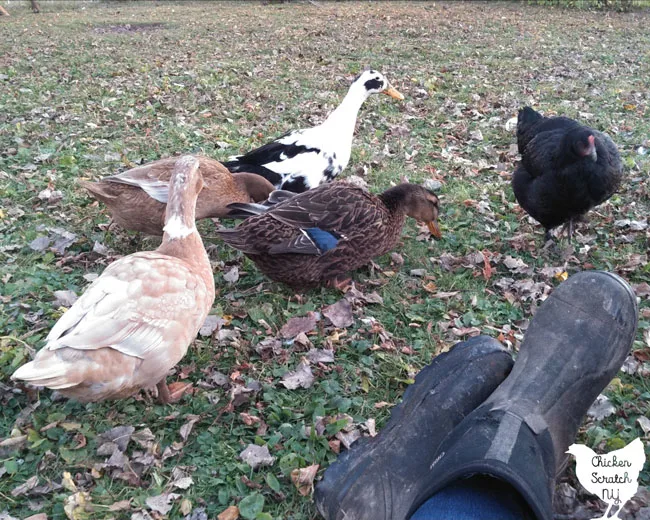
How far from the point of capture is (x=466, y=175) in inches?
213

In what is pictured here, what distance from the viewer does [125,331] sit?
2436 millimetres

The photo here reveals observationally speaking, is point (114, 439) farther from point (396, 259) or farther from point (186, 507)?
point (396, 259)

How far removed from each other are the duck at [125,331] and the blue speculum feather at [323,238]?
0.94m

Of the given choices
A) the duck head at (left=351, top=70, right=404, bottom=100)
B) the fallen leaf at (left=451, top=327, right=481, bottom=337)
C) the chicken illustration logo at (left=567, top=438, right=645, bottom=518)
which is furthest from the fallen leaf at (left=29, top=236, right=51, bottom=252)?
Answer: the chicken illustration logo at (left=567, top=438, right=645, bottom=518)

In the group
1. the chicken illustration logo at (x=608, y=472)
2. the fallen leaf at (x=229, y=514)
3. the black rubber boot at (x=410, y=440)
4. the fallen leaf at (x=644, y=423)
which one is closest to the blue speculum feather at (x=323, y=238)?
the black rubber boot at (x=410, y=440)

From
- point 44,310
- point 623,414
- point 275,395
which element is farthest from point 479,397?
point 44,310

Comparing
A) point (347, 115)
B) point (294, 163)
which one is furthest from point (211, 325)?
point (347, 115)

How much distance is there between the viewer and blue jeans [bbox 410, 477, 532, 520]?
1.86 m

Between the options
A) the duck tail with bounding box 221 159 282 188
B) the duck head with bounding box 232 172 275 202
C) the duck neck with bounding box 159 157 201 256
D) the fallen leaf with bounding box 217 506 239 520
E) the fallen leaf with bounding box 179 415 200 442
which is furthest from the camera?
the duck tail with bounding box 221 159 282 188

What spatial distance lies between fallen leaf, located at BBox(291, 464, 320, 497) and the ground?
24 mm

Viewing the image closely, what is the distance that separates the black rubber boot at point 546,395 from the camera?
1.93 metres

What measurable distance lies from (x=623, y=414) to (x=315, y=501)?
1638 mm

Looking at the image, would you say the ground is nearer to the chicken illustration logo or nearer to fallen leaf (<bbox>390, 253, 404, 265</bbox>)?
fallen leaf (<bbox>390, 253, 404, 265</bbox>)

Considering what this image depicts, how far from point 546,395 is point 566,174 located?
2.12 metres
